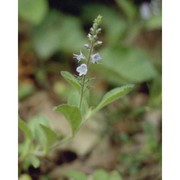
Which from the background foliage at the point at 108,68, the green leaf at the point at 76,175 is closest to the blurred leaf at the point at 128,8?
the background foliage at the point at 108,68

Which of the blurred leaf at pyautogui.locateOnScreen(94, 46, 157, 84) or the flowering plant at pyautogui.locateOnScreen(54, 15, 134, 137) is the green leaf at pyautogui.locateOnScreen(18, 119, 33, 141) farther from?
the blurred leaf at pyautogui.locateOnScreen(94, 46, 157, 84)

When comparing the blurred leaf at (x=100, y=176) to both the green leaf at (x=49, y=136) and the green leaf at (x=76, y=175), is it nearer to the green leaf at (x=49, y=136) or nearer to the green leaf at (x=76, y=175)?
the green leaf at (x=76, y=175)

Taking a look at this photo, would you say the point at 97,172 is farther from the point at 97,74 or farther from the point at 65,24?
the point at 65,24

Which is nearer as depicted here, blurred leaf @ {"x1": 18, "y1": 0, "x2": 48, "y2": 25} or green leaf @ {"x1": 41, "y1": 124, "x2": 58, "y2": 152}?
green leaf @ {"x1": 41, "y1": 124, "x2": 58, "y2": 152}

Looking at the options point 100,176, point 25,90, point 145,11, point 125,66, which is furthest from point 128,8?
point 100,176

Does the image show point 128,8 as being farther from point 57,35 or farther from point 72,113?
point 72,113

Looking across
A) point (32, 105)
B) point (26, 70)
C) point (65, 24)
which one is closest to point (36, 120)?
point (32, 105)

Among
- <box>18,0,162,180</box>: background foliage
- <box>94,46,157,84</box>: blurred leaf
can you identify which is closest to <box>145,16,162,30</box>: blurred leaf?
<box>18,0,162,180</box>: background foliage
